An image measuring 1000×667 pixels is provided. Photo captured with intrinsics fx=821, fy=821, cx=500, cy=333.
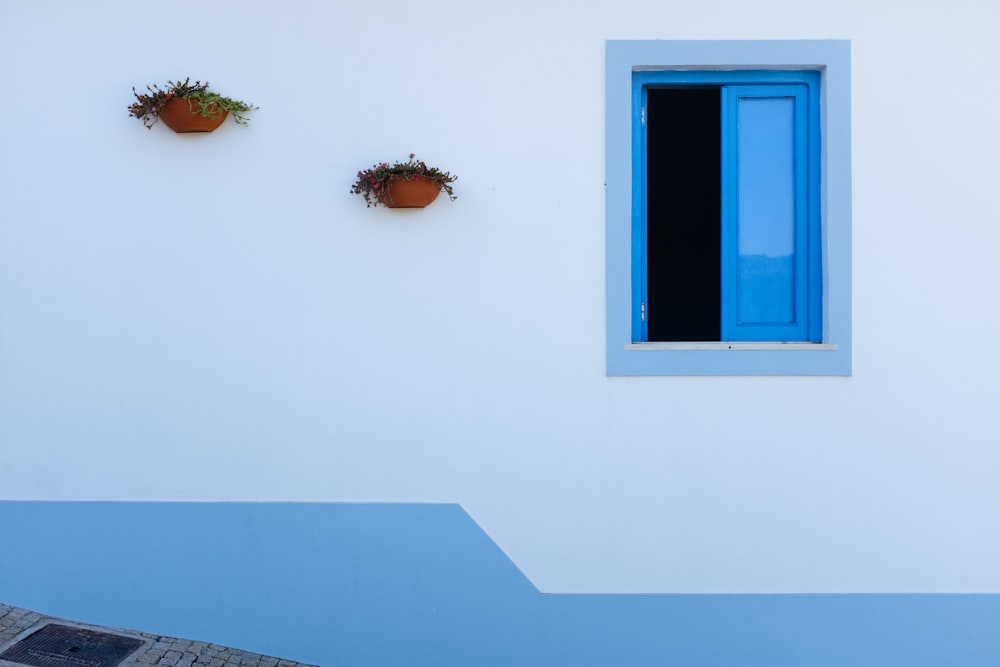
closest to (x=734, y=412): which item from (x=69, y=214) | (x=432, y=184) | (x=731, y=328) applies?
(x=731, y=328)

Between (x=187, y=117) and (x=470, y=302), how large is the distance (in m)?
1.54

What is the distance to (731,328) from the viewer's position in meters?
3.94

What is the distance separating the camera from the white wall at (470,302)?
3.80 meters

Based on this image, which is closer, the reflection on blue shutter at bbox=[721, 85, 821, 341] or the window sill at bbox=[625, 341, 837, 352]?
the window sill at bbox=[625, 341, 837, 352]

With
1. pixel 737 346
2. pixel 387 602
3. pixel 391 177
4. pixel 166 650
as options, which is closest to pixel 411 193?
pixel 391 177

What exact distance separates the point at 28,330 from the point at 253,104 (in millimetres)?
1528

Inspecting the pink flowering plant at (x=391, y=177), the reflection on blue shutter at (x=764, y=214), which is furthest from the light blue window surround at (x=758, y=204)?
the pink flowering plant at (x=391, y=177)

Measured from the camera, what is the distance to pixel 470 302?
3842 millimetres

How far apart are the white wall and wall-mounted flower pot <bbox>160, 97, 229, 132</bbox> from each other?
9 centimetres

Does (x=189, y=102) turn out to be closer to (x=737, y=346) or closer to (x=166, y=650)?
(x=166, y=650)

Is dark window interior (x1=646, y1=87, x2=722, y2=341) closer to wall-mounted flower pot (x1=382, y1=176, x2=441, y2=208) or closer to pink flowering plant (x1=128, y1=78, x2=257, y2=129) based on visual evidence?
wall-mounted flower pot (x1=382, y1=176, x2=441, y2=208)

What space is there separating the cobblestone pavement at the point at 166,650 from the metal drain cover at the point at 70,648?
4 centimetres

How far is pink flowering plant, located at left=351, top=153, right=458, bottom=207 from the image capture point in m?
3.68

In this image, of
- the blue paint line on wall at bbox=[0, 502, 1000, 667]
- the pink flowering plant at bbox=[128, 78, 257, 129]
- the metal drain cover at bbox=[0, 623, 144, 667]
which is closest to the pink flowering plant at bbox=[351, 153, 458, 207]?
the pink flowering plant at bbox=[128, 78, 257, 129]
